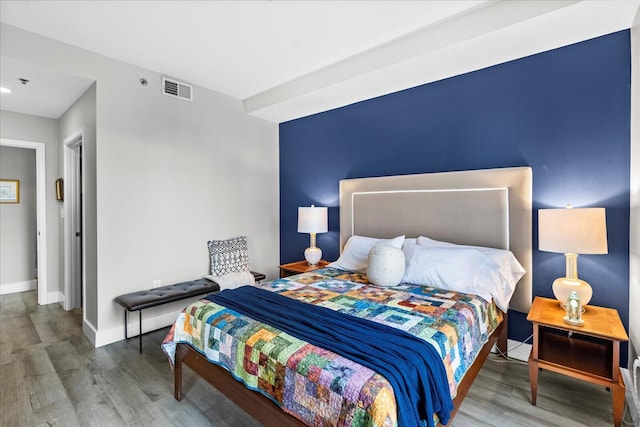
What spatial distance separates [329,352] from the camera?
1.43 metres

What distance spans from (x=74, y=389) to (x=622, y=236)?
13.4 feet

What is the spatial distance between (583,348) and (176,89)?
14.1 ft

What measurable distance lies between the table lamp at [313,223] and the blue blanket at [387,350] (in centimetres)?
181

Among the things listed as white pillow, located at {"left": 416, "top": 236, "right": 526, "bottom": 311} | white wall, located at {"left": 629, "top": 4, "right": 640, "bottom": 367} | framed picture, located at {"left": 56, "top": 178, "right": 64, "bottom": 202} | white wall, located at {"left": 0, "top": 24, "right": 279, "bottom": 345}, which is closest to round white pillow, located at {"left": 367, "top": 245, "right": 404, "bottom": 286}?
white pillow, located at {"left": 416, "top": 236, "right": 526, "bottom": 311}

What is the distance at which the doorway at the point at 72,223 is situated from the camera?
385 cm

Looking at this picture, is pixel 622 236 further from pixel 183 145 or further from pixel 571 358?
pixel 183 145

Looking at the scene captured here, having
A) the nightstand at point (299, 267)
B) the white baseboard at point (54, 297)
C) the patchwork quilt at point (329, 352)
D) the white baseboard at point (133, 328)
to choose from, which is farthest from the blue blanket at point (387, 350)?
the white baseboard at point (54, 297)

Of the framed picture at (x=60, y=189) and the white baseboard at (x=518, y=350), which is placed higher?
the framed picture at (x=60, y=189)

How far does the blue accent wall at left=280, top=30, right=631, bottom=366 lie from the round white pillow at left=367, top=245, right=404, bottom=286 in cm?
109

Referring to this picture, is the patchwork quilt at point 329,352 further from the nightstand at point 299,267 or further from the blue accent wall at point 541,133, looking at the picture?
the nightstand at point 299,267

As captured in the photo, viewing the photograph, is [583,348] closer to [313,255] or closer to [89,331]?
[313,255]

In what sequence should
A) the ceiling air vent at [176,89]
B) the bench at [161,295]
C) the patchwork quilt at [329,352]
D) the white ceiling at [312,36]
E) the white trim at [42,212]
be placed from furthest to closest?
1. the white trim at [42,212]
2. the ceiling air vent at [176,89]
3. the bench at [161,295]
4. the white ceiling at [312,36]
5. the patchwork quilt at [329,352]

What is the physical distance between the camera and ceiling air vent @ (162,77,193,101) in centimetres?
334

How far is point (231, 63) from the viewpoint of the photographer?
3098mm
